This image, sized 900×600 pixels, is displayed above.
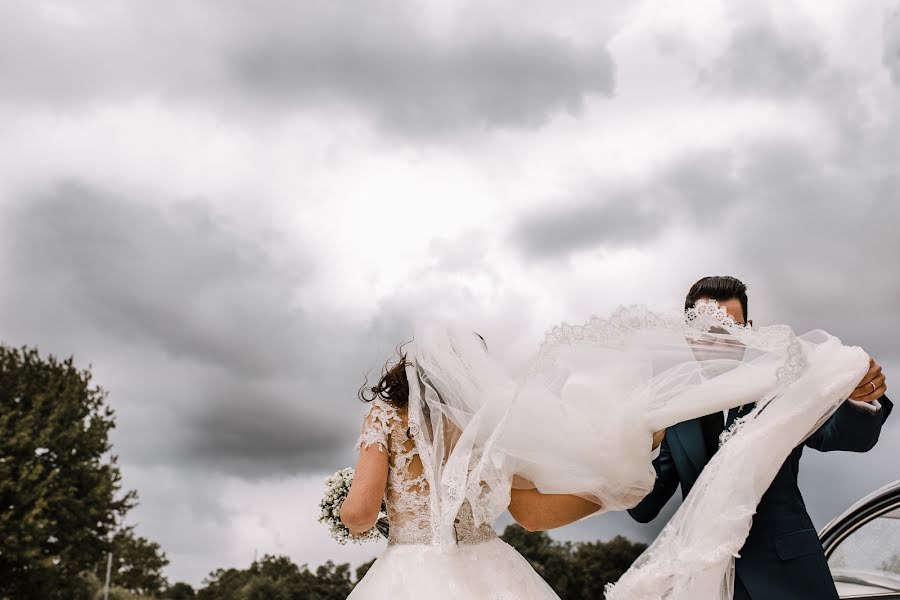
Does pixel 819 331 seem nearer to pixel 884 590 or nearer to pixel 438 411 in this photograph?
pixel 438 411

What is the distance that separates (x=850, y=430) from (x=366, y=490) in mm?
2240

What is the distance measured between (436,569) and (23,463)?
2225 cm

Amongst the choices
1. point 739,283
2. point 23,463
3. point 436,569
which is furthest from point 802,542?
point 23,463

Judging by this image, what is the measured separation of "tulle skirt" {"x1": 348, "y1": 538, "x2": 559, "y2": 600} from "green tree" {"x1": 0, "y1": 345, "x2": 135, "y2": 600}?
68.8 feet

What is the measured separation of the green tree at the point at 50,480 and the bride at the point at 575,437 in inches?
831

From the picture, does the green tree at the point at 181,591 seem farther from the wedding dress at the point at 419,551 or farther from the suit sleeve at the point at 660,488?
the suit sleeve at the point at 660,488

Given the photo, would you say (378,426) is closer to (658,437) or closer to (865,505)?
(658,437)

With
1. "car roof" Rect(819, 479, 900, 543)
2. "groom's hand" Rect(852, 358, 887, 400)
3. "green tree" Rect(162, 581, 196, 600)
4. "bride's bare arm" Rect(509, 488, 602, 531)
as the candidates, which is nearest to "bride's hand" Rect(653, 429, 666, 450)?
"bride's bare arm" Rect(509, 488, 602, 531)

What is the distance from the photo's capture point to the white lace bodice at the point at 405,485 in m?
3.89

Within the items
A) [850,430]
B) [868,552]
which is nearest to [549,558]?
[868,552]

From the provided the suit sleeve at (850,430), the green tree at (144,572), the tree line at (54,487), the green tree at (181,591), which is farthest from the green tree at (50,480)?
the green tree at (181,591)

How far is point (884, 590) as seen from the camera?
468cm

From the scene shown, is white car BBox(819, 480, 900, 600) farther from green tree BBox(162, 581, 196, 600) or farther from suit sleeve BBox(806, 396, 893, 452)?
green tree BBox(162, 581, 196, 600)

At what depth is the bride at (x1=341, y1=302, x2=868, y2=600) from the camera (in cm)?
323
